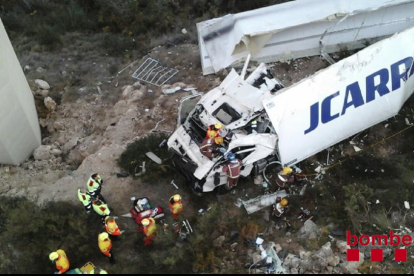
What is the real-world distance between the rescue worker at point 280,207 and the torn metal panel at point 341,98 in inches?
40.7

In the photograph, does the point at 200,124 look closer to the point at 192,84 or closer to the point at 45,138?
the point at 192,84

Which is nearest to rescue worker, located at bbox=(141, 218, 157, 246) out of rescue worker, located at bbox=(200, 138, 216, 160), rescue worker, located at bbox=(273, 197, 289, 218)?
rescue worker, located at bbox=(200, 138, 216, 160)

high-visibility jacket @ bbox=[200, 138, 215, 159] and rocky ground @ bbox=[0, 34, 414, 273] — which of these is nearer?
rocky ground @ bbox=[0, 34, 414, 273]

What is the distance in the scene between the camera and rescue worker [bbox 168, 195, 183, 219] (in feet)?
27.7

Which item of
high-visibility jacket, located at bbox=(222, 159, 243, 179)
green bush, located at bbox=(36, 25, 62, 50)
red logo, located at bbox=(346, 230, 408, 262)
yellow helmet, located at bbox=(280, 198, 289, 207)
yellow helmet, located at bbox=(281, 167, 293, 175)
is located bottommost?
red logo, located at bbox=(346, 230, 408, 262)

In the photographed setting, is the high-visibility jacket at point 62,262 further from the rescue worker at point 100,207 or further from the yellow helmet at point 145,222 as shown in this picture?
the yellow helmet at point 145,222

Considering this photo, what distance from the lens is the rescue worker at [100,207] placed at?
8.56 meters

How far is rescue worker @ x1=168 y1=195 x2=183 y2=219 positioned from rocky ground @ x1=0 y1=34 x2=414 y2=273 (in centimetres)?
40

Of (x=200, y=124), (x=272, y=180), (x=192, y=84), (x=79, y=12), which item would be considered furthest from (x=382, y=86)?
(x=79, y=12)

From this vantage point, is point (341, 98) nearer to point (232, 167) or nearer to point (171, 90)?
point (232, 167)

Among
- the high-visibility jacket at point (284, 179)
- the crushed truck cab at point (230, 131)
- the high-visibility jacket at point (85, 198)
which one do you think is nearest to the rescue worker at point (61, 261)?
the high-visibility jacket at point (85, 198)

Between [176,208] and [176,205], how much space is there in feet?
0.32

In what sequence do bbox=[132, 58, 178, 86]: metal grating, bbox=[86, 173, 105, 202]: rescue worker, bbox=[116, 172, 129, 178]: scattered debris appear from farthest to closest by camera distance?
bbox=[132, 58, 178, 86]: metal grating → bbox=[116, 172, 129, 178]: scattered debris → bbox=[86, 173, 105, 202]: rescue worker

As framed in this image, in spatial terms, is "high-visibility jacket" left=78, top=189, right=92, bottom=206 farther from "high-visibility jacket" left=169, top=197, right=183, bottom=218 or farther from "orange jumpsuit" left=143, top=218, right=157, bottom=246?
"high-visibility jacket" left=169, top=197, right=183, bottom=218
